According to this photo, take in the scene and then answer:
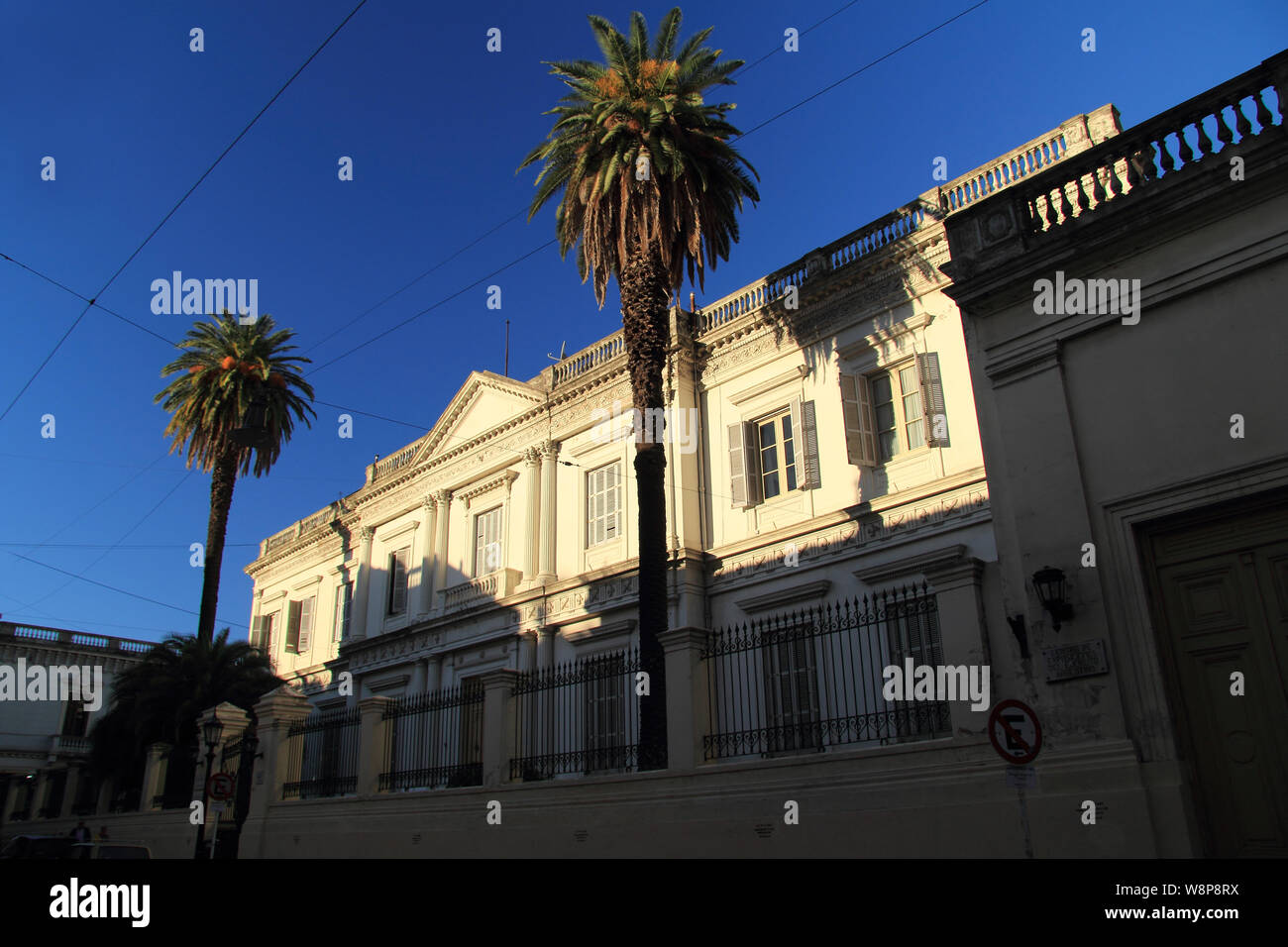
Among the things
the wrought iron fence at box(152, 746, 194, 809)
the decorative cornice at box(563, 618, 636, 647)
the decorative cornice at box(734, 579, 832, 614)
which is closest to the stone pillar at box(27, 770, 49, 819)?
the wrought iron fence at box(152, 746, 194, 809)

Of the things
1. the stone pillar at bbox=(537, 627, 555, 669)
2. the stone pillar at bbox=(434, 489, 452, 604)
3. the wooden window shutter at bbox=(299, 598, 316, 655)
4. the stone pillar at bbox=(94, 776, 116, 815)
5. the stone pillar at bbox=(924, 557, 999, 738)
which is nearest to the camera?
the stone pillar at bbox=(924, 557, 999, 738)

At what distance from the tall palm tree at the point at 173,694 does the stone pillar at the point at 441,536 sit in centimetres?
482

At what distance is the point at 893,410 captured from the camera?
1781cm

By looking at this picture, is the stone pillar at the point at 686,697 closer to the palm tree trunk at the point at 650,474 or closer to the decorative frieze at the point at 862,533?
the palm tree trunk at the point at 650,474

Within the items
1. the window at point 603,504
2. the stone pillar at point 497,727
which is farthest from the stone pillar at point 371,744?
the window at point 603,504

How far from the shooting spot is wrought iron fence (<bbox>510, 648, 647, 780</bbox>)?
1272 centimetres

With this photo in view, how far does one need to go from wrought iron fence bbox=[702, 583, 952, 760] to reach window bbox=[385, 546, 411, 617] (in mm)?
13511

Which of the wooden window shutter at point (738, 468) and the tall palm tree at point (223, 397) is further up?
the tall palm tree at point (223, 397)

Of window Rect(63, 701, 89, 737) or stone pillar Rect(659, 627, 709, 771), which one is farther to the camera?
window Rect(63, 701, 89, 737)

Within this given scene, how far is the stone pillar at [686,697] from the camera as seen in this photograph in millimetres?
10711

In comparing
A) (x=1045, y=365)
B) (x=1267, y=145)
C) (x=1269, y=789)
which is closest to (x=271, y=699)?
(x=1045, y=365)

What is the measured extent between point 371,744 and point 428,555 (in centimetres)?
1213

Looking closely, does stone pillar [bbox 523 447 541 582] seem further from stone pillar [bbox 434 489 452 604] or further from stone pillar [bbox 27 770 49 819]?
stone pillar [bbox 27 770 49 819]

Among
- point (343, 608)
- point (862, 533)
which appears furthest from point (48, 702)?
point (862, 533)
